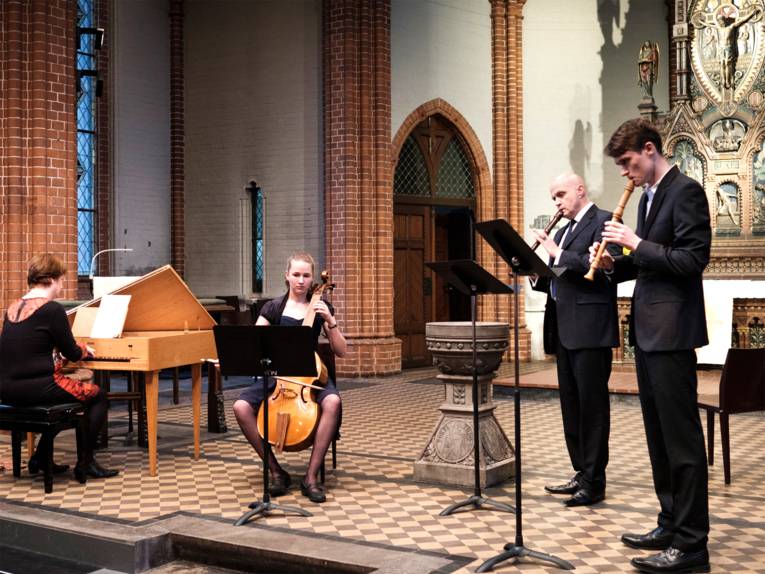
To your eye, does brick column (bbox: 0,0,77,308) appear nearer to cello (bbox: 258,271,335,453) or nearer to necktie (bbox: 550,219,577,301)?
cello (bbox: 258,271,335,453)

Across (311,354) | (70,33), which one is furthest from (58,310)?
(70,33)

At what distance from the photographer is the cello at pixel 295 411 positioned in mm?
5859

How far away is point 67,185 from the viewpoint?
946cm

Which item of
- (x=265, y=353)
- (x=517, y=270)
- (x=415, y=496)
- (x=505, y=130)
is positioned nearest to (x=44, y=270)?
(x=265, y=353)

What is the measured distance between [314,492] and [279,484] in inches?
11.6

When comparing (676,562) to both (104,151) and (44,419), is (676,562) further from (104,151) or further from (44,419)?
(104,151)

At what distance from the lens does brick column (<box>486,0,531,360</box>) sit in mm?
15578

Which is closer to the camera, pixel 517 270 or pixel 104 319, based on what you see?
pixel 517 270

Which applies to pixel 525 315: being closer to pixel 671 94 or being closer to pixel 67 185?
pixel 671 94

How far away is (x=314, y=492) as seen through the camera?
5.81 m

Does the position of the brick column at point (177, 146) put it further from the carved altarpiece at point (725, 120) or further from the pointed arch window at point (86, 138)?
the carved altarpiece at point (725, 120)

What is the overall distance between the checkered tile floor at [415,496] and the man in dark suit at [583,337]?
0.30 metres

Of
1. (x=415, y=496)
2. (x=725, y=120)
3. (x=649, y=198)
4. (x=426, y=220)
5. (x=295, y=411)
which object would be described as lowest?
(x=415, y=496)

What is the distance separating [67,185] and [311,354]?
522 centimetres
